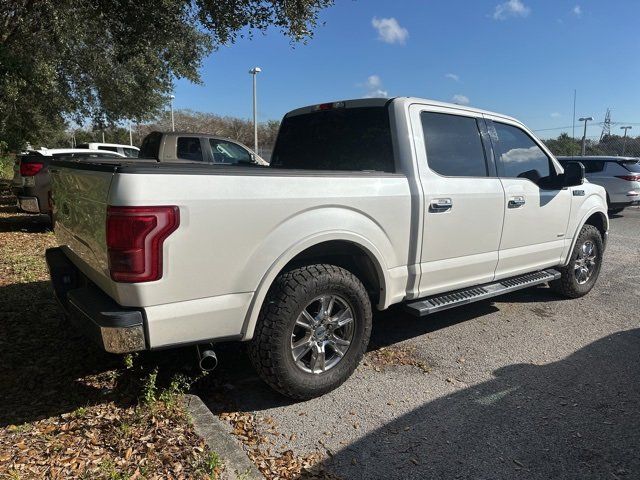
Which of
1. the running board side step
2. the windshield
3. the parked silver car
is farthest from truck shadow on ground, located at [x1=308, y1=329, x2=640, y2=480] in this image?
the parked silver car

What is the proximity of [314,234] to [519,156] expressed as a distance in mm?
2709

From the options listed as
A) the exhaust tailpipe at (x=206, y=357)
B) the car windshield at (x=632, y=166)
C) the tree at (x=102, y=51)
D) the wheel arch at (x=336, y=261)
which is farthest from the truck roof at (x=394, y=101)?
the car windshield at (x=632, y=166)

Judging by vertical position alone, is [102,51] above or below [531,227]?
above

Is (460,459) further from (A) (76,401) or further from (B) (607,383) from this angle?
(A) (76,401)

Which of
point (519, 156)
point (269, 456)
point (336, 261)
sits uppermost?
point (519, 156)

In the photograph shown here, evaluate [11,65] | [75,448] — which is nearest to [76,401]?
[75,448]

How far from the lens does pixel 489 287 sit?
443cm

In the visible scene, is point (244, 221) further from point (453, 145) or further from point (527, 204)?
point (527, 204)

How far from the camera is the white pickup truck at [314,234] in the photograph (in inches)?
100.0

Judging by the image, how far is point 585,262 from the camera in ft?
19.0

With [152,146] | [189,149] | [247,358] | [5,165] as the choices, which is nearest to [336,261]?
[247,358]

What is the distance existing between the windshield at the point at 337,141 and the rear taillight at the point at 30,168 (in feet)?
20.0

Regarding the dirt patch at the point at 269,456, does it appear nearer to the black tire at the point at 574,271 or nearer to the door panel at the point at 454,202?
the door panel at the point at 454,202

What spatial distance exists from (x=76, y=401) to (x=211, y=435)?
3.34 ft
